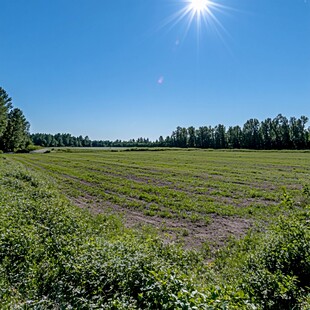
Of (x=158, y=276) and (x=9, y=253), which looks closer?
(x=158, y=276)

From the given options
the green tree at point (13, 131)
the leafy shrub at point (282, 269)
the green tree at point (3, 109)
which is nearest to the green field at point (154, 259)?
the leafy shrub at point (282, 269)

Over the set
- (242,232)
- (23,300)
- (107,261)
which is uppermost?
(107,261)

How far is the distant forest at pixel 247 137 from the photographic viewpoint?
92.9 metres

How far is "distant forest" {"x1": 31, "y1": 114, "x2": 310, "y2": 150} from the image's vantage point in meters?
92.9

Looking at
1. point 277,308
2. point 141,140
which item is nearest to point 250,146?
point 141,140

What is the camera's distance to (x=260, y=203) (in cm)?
1138

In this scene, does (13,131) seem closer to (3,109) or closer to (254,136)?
(3,109)

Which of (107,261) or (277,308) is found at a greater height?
(107,261)

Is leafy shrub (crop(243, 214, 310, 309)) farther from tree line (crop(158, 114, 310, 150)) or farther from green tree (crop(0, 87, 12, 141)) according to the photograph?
tree line (crop(158, 114, 310, 150))

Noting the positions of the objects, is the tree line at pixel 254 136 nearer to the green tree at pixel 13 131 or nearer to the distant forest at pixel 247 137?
the distant forest at pixel 247 137

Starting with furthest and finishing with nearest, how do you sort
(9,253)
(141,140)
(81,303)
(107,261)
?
(141,140), (9,253), (107,261), (81,303)

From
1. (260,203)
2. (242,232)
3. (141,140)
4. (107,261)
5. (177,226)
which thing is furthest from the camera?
(141,140)

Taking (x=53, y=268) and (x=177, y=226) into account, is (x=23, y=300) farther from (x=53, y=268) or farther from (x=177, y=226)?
(x=177, y=226)

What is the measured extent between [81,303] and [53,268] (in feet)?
4.85
